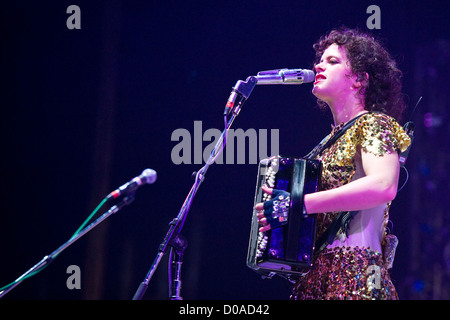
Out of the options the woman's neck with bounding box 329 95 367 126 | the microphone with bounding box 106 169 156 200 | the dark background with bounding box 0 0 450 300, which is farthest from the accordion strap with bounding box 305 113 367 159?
the dark background with bounding box 0 0 450 300

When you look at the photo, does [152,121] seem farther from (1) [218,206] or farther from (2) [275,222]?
(2) [275,222]

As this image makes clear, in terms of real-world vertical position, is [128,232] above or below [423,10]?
below

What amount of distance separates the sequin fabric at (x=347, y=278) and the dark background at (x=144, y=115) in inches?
62.6

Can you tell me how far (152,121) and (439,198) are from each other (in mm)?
2174

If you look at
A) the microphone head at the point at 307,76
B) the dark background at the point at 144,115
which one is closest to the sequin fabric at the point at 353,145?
the microphone head at the point at 307,76

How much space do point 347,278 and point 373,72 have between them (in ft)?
3.44

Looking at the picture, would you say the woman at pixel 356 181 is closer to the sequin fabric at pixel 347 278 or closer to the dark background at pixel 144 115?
the sequin fabric at pixel 347 278

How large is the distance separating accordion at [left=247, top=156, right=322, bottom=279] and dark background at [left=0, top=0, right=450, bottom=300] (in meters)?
1.68

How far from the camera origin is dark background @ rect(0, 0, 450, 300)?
380 cm

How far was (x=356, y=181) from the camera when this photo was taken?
2014mm

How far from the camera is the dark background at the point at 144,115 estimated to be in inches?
149

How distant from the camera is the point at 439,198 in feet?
11.3

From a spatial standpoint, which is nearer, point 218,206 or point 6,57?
point 218,206
